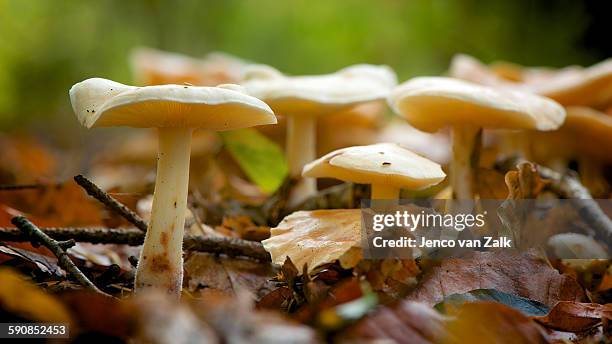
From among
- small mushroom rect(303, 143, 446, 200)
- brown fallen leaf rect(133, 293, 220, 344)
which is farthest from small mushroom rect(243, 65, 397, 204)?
brown fallen leaf rect(133, 293, 220, 344)

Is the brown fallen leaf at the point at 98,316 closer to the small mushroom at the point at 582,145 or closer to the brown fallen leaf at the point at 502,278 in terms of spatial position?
the brown fallen leaf at the point at 502,278

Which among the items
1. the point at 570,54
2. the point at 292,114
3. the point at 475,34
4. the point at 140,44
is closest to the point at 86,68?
the point at 140,44

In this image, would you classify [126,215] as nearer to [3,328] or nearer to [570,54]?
[3,328]

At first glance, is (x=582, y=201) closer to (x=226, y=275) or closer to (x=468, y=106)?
(x=468, y=106)

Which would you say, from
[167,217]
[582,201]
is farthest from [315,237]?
[582,201]

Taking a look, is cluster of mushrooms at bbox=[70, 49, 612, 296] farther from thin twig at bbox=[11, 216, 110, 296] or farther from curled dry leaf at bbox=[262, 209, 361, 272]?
thin twig at bbox=[11, 216, 110, 296]

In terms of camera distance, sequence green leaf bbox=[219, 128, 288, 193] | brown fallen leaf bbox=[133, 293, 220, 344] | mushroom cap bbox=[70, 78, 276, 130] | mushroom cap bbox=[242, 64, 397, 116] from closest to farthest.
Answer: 1. brown fallen leaf bbox=[133, 293, 220, 344]
2. mushroom cap bbox=[70, 78, 276, 130]
3. mushroom cap bbox=[242, 64, 397, 116]
4. green leaf bbox=[219, 128, 288, 193]

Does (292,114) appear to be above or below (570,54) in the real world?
below
